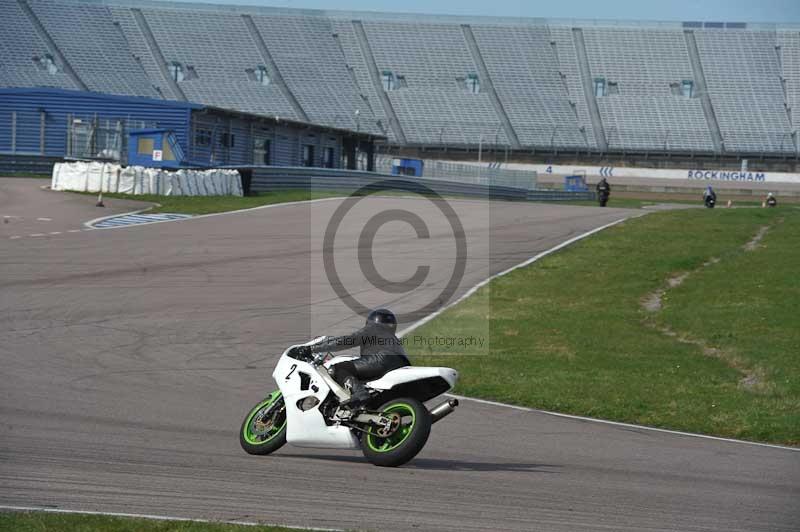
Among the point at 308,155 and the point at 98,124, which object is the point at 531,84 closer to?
the point at 308,155

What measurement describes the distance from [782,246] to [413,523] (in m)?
25.0

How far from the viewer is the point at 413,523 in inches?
249

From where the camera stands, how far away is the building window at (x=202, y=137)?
48531 mm

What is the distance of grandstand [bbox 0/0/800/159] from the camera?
2820 inches

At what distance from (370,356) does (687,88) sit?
244 ft

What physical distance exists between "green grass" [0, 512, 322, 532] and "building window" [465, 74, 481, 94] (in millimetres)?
73208

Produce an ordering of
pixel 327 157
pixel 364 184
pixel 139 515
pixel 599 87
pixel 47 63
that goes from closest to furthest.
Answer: pixel 139 515, pixel 364 184, pixel 327 157, pixel 47 63, pixel 599 87

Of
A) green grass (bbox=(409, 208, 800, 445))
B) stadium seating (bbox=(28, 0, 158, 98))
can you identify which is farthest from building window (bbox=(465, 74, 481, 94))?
green grass (bbox=(409, 208, 800, 445))

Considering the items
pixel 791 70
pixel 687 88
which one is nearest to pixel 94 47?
pixel 687 88

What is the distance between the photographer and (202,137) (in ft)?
161

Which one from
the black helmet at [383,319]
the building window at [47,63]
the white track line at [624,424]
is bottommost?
the white track line at [624,424]

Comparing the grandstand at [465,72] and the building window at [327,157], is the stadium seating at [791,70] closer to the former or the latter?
the grandstand at [465,72]

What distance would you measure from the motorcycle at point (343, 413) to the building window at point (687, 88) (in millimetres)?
74028

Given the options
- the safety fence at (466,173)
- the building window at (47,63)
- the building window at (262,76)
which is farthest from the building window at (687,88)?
the building window at (47,63)
